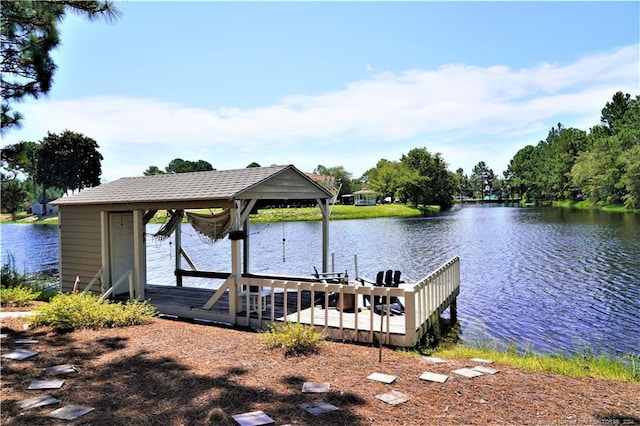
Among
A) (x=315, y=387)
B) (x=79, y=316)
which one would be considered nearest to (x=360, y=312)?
(x=315, y=387)

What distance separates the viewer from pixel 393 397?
4141 mm

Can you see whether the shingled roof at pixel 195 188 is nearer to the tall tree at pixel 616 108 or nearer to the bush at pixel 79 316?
the bush at pixel 79 316

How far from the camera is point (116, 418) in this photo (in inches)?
143

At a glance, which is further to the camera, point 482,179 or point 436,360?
point 482,179

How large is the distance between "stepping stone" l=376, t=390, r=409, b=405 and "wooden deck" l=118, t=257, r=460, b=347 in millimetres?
1343

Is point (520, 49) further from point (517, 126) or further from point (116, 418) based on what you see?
point (517, 126)

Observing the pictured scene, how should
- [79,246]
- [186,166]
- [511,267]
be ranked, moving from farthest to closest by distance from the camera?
[186,166] → [511,267] → [79,246]

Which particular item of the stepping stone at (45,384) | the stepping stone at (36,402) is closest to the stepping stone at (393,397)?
the stepping stone at (36,402)

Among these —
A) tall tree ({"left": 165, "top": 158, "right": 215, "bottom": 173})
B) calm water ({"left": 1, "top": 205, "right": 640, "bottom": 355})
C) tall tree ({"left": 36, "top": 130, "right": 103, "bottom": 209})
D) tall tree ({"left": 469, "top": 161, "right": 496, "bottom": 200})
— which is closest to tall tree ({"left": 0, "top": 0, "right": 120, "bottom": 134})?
calm water ({"left": 1, "top": 205, "right": 640, "bottom": 355})

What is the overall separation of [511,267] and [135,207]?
14929 millimetres

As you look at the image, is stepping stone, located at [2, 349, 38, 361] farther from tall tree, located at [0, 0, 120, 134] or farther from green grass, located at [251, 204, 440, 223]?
green grass, located at [251, 204, 440, 223]

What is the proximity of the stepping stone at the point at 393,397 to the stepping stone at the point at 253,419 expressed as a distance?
1.16 metres

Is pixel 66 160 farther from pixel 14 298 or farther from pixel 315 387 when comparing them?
pixel 315 387

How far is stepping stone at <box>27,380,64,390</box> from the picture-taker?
4.31 metres
